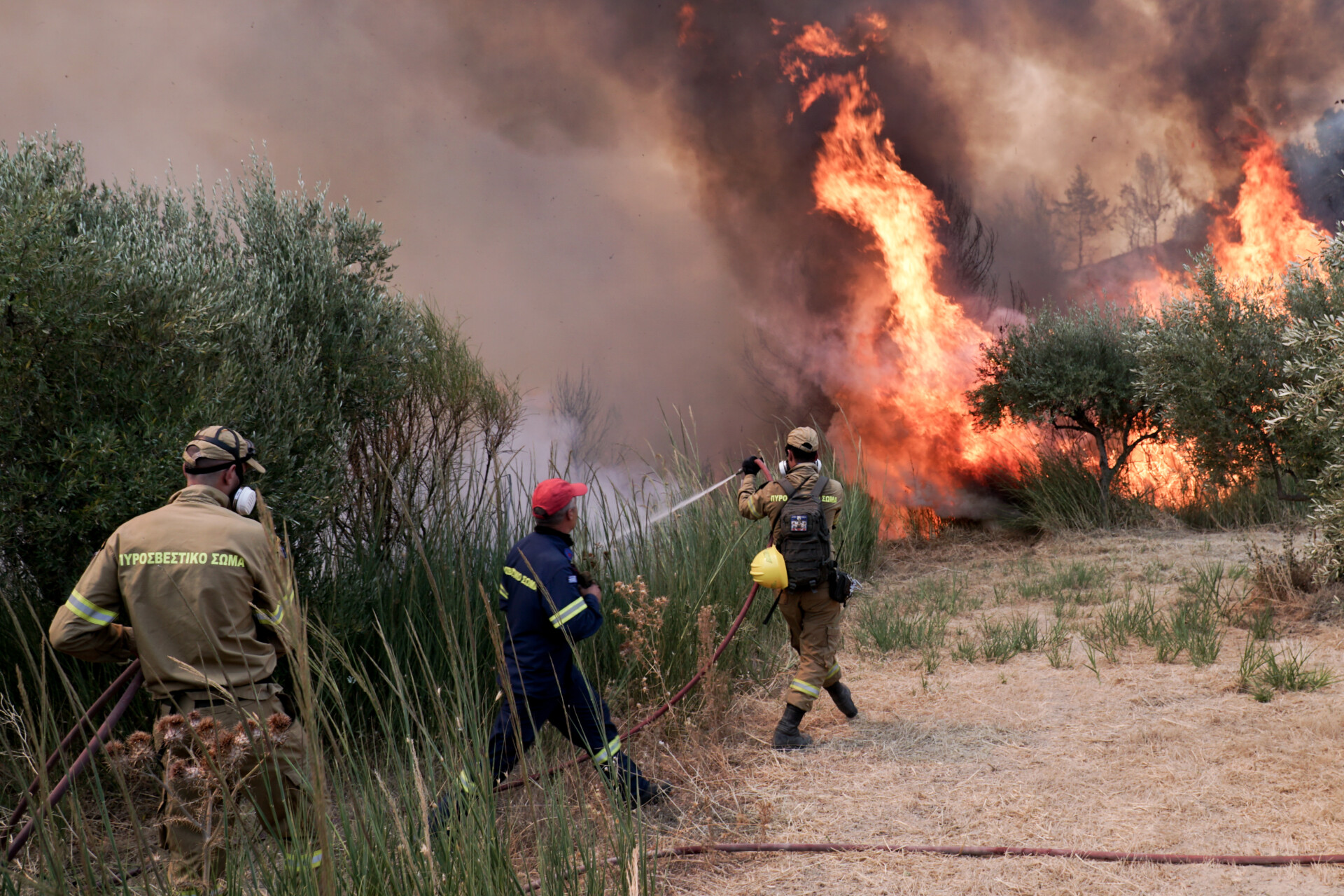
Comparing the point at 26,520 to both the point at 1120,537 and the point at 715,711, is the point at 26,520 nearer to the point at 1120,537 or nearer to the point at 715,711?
the point at 715,711

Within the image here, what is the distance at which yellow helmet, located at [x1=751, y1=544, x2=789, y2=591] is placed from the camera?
15.5ft

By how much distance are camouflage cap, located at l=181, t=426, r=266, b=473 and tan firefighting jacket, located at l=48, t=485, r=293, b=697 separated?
0.18 meters

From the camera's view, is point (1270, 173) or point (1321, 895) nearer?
point (1321, 895)

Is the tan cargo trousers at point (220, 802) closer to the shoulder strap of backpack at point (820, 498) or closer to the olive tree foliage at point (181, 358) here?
the olive tree foliage at point (181, 358)

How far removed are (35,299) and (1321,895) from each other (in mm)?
5876

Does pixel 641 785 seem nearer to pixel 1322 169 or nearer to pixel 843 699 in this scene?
pixel 843 699

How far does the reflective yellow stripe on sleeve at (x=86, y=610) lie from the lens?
A: 2.93 metres

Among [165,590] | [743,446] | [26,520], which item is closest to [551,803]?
[165,590]

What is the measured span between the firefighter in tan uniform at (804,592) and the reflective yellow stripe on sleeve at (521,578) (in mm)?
1756

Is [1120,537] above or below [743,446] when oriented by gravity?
below

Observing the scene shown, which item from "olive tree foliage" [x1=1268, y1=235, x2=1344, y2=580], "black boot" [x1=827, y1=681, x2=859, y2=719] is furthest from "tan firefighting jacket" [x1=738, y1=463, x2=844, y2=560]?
"olive tree foliage" [x1=1268, y1=235, x2=1344, y2=580]

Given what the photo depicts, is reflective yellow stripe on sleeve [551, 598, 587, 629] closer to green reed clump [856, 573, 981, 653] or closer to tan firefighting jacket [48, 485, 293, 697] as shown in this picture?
tan firefighting jacket [48, 485, 293, 697]

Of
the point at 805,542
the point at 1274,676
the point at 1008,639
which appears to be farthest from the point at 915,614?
the point at 805,542

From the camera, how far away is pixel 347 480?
6.02m
